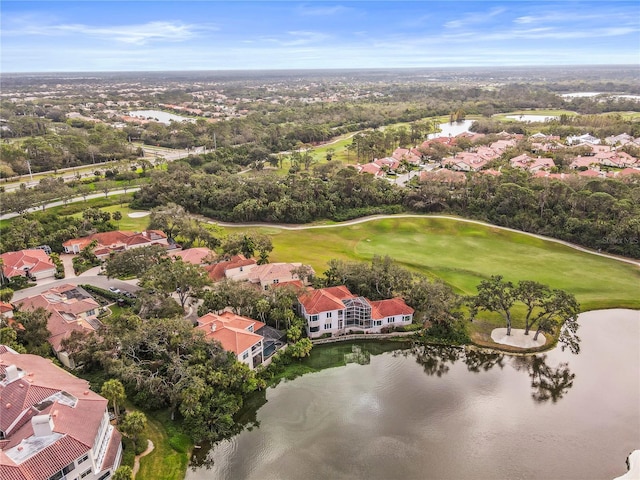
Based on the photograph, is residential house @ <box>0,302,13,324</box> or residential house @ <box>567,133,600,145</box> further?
residential house @ <box>567,133,600,145</box>

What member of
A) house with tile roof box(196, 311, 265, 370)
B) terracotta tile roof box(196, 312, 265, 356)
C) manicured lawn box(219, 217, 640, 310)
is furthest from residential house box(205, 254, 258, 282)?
house with tile roof box(196, 311, 265, 370)

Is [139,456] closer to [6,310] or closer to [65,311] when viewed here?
[65,311]

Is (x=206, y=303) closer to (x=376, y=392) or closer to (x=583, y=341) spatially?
(x=376, y=392)

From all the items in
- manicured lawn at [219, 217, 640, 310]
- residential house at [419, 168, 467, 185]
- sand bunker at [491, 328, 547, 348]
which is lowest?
sand bunker at [491, 328, 547, 348]

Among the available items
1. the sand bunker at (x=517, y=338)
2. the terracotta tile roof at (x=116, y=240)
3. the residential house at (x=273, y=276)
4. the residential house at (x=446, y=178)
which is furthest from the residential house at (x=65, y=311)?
the residential house at (x=446, y=178)

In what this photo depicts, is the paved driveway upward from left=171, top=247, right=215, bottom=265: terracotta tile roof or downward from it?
downward

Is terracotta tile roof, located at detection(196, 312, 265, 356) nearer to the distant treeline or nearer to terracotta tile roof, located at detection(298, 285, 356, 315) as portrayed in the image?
terracotta tile roof, located at detection(298, 285, 356, 315)
